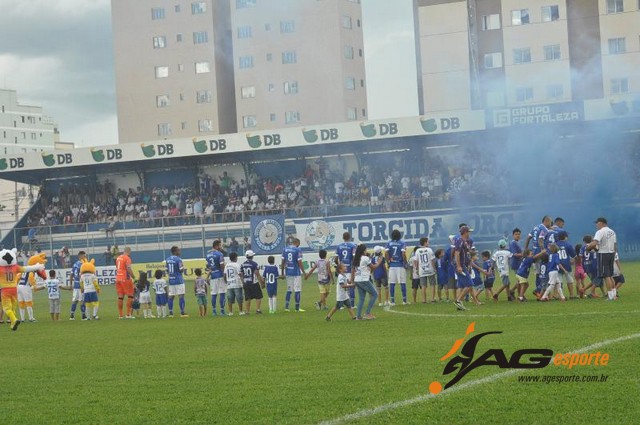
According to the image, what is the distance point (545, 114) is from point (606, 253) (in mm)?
24110

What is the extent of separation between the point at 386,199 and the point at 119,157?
15750 millimetres

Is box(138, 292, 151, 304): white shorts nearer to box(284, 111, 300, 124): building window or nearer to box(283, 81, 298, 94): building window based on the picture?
box(283, 81, 298, 94): building window

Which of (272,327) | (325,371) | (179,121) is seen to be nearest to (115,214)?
(179,121)

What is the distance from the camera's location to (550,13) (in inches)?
2438

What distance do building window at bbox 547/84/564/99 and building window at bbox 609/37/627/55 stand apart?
156 inches

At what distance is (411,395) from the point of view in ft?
34.7

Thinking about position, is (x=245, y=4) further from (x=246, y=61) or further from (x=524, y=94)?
(x=524, y=94)

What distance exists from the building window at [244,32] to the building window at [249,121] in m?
8.22

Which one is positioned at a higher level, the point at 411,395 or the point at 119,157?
the point at 119,157

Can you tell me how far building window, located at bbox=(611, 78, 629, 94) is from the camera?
196ft

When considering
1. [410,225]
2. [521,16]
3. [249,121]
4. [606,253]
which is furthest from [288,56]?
[606,253]

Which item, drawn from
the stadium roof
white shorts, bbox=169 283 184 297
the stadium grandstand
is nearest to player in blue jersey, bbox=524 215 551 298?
white shorts, bbox=169 283 184 297

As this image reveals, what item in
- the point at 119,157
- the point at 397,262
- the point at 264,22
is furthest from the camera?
the point at 264,22

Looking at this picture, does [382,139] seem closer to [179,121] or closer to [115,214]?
[115,214]
